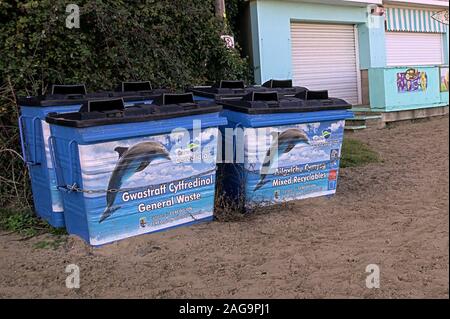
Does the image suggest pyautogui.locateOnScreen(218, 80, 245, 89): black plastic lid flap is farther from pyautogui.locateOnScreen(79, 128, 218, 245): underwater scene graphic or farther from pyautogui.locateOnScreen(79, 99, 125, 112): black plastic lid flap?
pyautogui.locateOnScreen(79, 99, 125, 112): black plastic lid flap

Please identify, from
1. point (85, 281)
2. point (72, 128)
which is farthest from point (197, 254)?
point (72, 128)

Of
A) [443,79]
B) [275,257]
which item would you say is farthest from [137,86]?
[443,79]

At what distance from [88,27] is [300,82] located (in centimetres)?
709

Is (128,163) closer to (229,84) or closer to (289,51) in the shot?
(229,84)

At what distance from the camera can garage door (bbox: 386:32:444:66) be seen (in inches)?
633

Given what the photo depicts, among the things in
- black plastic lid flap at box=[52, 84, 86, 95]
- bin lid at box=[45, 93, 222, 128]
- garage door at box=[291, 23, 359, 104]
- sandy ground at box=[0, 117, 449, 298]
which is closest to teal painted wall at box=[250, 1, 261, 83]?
garage door at box=[291, 23, 359, 104]

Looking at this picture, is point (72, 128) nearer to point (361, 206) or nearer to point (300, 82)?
point (361, 206)

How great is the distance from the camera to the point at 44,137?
4812mm

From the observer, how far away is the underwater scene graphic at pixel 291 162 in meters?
5.02

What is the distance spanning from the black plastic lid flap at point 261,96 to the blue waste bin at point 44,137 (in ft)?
3.75

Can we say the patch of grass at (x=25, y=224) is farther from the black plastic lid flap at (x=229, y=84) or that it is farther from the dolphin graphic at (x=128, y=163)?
the black plastic lid flap at (x=229, y=84)

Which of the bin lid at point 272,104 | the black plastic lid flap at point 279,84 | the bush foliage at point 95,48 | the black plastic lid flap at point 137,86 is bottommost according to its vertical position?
the bin lid at point 272,104

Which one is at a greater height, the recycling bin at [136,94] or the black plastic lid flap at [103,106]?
the recycling bin at [136,94]

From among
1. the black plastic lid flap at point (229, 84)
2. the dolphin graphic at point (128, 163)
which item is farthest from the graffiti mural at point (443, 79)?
the dolphin graphic at point (128, 163)
